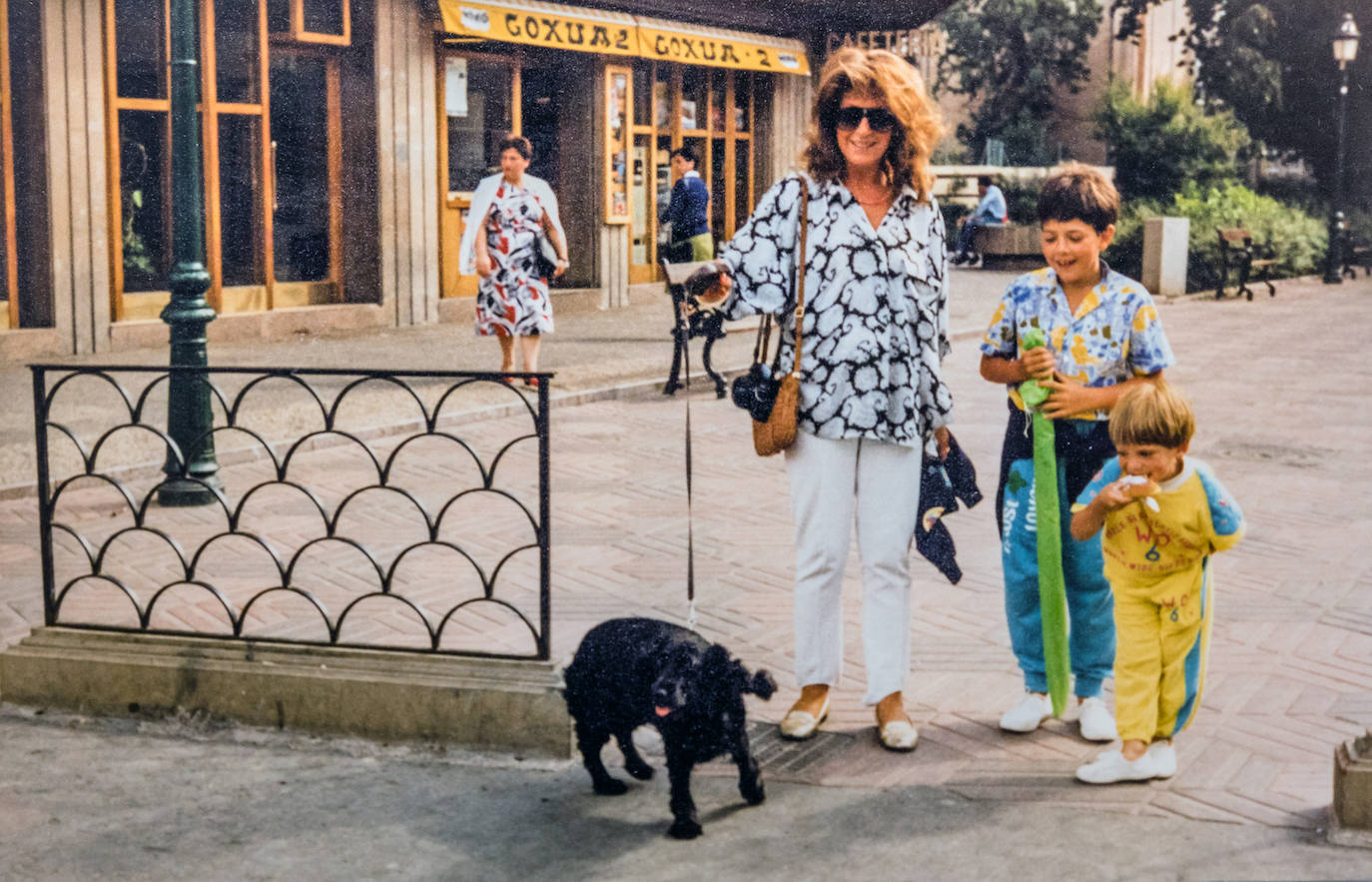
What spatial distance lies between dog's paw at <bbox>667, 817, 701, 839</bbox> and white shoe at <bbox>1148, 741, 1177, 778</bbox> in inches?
45.4

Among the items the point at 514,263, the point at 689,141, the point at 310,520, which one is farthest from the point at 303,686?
the point at 689,141

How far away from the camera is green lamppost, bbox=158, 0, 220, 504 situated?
7.30 metres

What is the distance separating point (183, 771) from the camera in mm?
3990

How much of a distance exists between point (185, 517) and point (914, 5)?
17.3 metres

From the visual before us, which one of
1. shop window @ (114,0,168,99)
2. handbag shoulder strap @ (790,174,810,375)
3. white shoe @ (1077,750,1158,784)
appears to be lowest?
white shoe @ (1077,750,1158,784)

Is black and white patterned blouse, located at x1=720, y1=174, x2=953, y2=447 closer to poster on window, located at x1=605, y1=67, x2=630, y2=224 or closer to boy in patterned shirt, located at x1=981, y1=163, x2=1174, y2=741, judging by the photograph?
boy in patterned shirt, located at x1=981, y1=163, x2=1174, y2=741

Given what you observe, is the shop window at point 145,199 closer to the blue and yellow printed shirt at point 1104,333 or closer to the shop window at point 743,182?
the shop window at point 743,182

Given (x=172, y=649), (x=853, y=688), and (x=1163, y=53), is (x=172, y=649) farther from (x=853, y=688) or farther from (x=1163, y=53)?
(x=1163, y=53)

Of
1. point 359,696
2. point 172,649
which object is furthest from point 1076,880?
point 172,649

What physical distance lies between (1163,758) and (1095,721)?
0.32 meters

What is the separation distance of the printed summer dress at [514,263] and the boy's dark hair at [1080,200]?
6.82m

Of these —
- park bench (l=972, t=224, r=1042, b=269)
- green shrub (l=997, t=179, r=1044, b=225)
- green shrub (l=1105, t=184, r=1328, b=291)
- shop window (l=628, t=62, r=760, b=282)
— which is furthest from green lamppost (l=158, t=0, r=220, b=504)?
green shrub (l=997, t=179, r=1044, b=225)

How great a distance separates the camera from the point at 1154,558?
3.72 metres

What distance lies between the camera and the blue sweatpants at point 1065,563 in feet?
13.4
